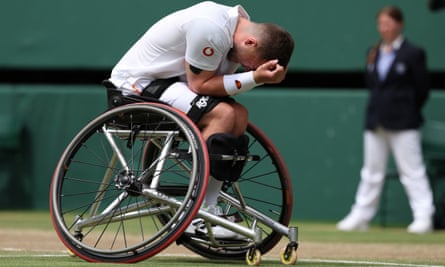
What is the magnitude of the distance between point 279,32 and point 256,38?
0.13m

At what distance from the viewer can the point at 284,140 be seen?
1146 cm

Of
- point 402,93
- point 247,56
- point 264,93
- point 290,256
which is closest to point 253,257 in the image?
point 290,256

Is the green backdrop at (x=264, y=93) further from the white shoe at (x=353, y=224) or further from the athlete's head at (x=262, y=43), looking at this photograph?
the athlete's head at (x=262, y=43)

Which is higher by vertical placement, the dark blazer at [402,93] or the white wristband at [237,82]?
the white wristband at [237,82]

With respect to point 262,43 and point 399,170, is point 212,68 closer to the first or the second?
point 262,43

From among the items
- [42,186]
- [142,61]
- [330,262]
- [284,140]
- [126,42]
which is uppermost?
[142,61]

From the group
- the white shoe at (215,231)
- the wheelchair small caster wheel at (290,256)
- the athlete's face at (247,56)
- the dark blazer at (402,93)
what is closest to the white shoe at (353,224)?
the dark blazer at (402,93)

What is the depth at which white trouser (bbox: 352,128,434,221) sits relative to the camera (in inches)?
406

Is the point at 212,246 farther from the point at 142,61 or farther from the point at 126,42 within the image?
the point at 126,42

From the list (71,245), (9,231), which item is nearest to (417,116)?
(9,231)

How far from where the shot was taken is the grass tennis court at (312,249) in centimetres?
587

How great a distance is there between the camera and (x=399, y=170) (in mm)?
10625

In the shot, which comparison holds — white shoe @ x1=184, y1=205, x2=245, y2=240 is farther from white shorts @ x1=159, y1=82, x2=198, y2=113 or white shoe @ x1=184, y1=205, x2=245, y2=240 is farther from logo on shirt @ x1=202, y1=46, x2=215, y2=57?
logo on shirt @ x1=202, y1=46, x2=215, y2=57

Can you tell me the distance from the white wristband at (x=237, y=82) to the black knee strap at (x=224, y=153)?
10.1 inches
